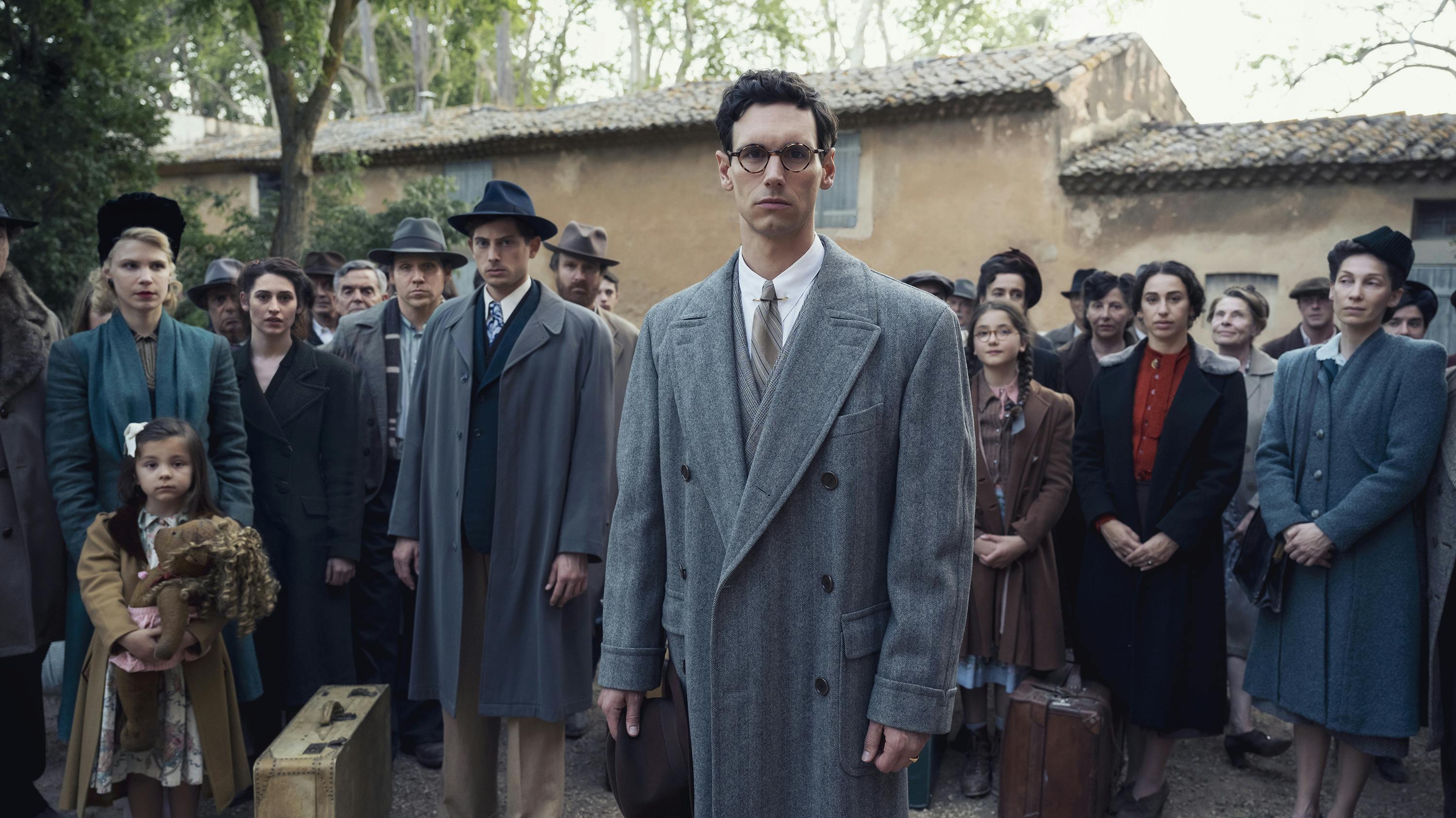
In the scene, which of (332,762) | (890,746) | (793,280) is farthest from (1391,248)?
(332,762)

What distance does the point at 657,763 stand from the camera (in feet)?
7.35

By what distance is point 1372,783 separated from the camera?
4.62 metres

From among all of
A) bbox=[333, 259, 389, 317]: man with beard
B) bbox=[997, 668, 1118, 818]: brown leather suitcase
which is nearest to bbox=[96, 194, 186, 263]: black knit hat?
bbox=[333, 259, 389, 317]: man with beard

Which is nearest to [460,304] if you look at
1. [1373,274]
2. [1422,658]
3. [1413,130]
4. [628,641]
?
[628,641]

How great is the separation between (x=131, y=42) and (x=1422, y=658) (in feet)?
45.5

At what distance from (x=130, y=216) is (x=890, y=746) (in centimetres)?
Answer: 353

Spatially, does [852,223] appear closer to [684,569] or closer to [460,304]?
[460,304]

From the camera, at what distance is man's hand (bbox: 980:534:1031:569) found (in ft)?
13.6

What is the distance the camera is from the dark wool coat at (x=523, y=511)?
367 centimetres

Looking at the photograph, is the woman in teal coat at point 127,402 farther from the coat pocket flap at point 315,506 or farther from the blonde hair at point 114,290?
the coat pocket flap at point 315,506

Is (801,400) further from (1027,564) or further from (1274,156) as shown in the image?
(1274,156)

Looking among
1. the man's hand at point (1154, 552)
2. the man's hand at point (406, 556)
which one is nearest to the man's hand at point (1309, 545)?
the man's hand at point (1154, 552)

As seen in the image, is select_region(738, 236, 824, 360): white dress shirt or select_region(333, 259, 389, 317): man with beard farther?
select_region(333, 259, 389, 317): man with beard

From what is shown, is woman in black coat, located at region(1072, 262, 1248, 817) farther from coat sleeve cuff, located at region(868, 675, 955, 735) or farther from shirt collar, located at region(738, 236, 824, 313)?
shirt collar, located at region(738, 236, 824, 313)
